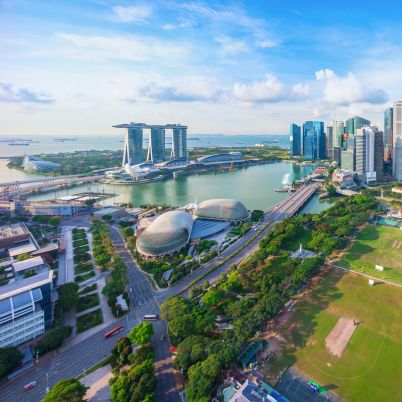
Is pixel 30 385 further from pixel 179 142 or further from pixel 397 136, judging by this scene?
pixel 179 142

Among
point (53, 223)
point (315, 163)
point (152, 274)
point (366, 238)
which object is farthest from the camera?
point (315, 163)

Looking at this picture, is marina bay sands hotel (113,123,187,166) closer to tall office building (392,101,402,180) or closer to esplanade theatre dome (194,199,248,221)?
esplanade theatre dome (194,199,248,221)

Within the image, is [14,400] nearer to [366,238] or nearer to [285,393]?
[285,393]

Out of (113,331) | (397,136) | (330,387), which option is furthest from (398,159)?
(113,331)

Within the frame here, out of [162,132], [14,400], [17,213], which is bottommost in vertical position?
[14,400]

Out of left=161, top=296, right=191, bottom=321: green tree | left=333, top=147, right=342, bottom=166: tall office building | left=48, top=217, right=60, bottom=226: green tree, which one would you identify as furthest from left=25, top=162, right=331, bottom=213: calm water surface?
left=161, top=296, right=191, bottom=321: green tree

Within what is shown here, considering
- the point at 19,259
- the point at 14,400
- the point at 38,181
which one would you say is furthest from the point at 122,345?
the point at 38,181
